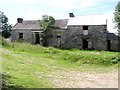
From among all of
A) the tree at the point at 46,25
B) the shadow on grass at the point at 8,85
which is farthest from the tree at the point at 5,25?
the shadow on grass at the point at 8,85

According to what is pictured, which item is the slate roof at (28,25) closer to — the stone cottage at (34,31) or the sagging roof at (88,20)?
the stone cottage at (34,31)

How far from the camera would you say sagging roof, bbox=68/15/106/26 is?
150 feet

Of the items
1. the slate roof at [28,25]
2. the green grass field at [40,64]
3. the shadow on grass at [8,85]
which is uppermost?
the slate roof at [28,25]

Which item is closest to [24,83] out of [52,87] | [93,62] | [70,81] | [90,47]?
[52,87]

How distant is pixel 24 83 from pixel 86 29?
33525 millimetres

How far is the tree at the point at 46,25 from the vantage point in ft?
156

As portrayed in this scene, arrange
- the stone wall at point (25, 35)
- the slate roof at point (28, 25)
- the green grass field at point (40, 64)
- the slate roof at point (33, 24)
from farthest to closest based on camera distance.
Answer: the slate roof at point (28, 25), the stone wall at point (25, 35), the slate roof at point (33, 24), the green grass field at point (40, 64)

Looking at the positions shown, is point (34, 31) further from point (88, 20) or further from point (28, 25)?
point (88, 20)

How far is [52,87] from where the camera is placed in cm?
1391

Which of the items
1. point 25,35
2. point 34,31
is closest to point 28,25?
point 25,35

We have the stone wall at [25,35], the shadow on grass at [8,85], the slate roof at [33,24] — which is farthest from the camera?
the stone wall at [25,35]

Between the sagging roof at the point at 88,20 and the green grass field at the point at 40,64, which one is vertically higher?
the sagging roof at the point at 88,20

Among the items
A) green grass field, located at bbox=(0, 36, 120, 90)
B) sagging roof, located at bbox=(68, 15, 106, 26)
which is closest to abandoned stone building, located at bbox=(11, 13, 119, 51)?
sagging roof, located at bbox=(68, 15, 106, 26)

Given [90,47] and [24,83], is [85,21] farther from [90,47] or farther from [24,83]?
[24,83]
